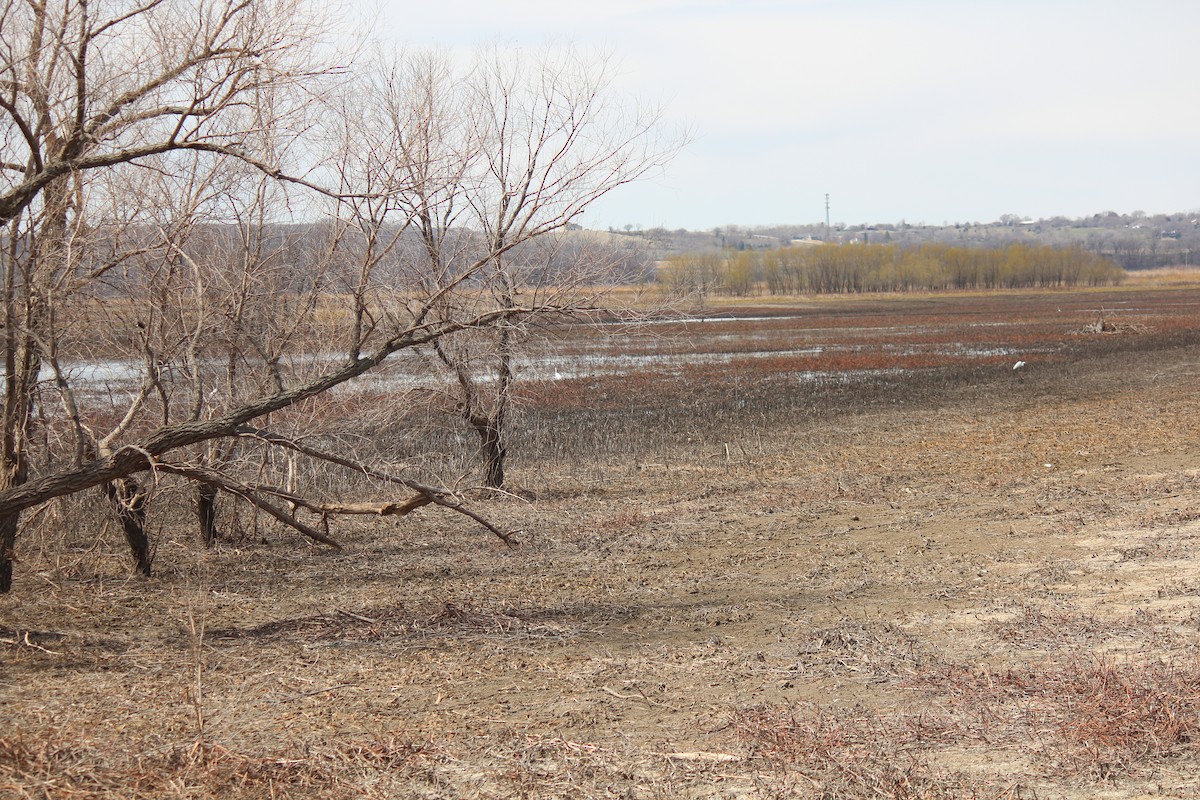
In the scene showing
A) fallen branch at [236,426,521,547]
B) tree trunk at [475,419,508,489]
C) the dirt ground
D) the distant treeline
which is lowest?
the dirt ground

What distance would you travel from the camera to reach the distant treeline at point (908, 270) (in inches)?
4409

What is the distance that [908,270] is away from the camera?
114 metres

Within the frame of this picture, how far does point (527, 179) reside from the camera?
38.0 ft

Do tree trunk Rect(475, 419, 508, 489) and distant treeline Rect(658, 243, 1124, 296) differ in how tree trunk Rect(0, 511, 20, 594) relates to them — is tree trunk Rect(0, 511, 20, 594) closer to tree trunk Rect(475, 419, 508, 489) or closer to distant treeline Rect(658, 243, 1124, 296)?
tree trunk Rect(475, 419, 508, 489)

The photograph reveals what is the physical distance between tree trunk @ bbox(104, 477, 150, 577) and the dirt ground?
0.26 meters

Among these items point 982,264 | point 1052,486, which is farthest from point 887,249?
point 1052,486

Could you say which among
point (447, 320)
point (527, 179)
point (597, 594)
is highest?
point (527, 179)

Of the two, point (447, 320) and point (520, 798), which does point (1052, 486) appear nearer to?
point (447, 320)

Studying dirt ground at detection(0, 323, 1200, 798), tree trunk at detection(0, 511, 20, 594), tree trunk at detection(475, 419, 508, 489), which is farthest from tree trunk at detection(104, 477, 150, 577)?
tree trunk at detection(475, 419, 508, 489)

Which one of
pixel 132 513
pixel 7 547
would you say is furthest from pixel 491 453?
pixel 7 547

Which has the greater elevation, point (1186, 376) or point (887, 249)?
point (887, 249)

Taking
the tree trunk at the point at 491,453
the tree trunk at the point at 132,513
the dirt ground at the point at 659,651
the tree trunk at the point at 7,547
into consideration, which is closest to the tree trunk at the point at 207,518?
the dirt ground at the point at 659,651

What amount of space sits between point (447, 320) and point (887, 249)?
121 m

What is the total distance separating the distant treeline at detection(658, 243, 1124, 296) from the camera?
112 m
